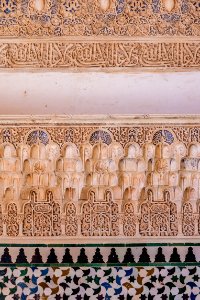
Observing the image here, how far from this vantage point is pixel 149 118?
11.2 feet

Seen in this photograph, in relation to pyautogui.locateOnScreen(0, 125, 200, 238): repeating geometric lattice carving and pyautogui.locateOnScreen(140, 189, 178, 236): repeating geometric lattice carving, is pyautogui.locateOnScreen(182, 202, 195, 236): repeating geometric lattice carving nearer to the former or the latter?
pyautogui.locateOnScreen(140, 189, 178, 236): repeating geometric lattice carving

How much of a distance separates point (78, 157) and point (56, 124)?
0.19 metres

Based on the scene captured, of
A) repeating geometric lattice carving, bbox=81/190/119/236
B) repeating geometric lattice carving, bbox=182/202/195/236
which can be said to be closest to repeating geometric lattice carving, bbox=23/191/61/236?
repeating geometric lattice carving, bbox=81/190/119/236

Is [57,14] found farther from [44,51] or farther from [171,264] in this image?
[171,264]

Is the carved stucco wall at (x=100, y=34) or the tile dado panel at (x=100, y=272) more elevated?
the carved stucco wall at (x=100, y=34)

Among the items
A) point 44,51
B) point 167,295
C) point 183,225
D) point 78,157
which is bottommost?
point 167,295

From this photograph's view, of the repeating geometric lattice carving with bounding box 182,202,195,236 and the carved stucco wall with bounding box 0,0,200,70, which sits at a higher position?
the carved stucco wall with bounding box 0,0,200,70

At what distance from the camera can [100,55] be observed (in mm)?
3623

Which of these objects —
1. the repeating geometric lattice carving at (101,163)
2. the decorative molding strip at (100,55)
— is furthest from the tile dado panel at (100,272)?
the decorative molding strip at (100,55)

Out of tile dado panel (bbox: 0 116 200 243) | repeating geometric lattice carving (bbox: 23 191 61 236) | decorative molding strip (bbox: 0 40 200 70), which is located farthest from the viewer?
repeating geometric lattice carving (bbox: 23 191 61 236)

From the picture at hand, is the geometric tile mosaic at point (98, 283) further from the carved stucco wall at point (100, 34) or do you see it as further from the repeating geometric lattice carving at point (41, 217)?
the carved stucco wall at point (100, 34)

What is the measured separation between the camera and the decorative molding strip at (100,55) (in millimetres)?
3604

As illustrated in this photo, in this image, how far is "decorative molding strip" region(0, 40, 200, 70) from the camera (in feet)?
11.8

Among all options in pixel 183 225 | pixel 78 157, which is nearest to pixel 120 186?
pixel 78 157
